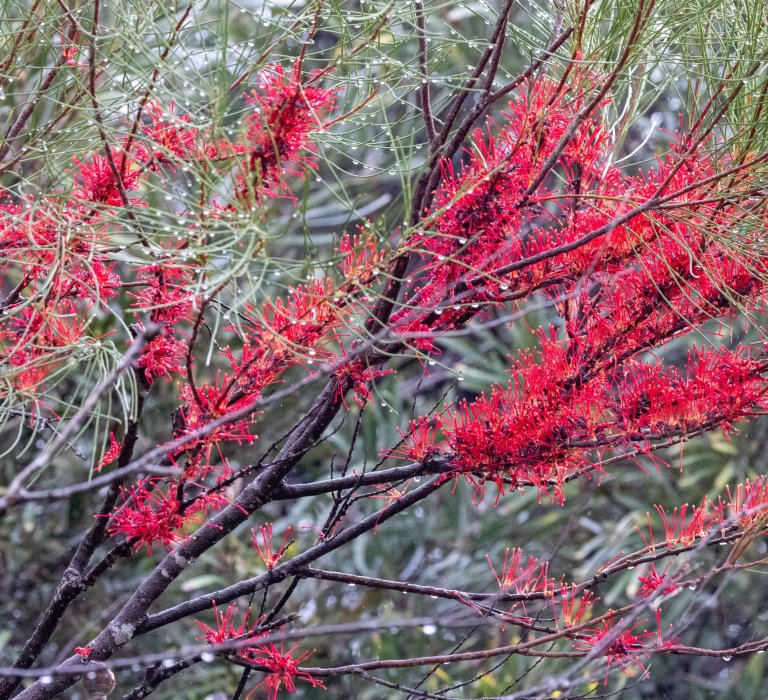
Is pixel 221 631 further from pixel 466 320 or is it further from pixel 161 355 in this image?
pixel 466 320

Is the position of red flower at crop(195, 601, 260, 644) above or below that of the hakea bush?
below

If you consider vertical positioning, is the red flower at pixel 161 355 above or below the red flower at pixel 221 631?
above

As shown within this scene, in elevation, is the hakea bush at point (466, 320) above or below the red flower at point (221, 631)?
above

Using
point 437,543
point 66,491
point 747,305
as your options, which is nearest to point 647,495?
point 437,543

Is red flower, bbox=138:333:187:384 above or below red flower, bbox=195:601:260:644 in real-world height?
above

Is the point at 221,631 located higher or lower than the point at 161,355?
lower

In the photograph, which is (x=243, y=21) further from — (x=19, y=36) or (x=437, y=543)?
(x=19, y=36)

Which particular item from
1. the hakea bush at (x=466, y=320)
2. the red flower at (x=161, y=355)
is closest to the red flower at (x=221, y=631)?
the hakea bush at (x=466, y=320)

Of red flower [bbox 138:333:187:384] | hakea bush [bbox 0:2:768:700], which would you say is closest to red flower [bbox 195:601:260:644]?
hakea bush [bbox 0:2:768:700]

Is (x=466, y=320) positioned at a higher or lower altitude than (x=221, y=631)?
higher

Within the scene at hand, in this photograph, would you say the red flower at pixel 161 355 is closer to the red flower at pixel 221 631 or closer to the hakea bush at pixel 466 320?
the hakea bush at pixel 466 320

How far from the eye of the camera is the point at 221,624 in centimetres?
98

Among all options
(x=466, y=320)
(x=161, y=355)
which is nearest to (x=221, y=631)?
(x=161, y=355)

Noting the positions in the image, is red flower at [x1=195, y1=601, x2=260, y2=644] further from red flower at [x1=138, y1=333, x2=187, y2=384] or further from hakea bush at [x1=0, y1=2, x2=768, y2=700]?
red flower at [x1=138, y1=333, x2=187, y2=384]
